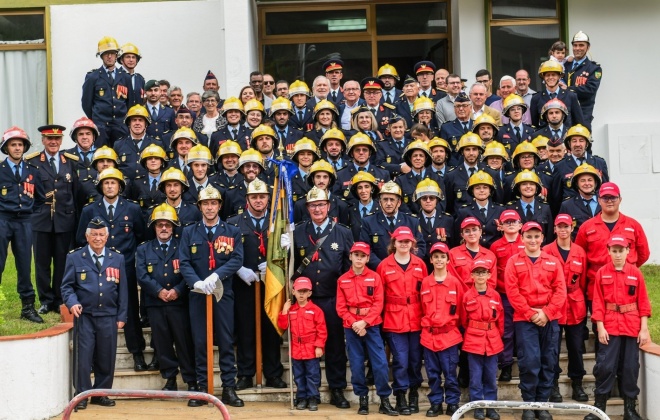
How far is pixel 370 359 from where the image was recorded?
11.8 m

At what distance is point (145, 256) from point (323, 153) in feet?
9.37

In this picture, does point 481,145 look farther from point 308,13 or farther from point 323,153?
point 308,13

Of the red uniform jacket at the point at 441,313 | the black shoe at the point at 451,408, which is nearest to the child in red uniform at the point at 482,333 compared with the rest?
the red uniform jacket at the point at 441,313

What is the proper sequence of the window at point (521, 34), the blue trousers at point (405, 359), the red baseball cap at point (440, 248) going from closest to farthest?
the red baseball cap at point (440, 248) < the blue trousers at point (405, 359) < the window at point (521, 34)

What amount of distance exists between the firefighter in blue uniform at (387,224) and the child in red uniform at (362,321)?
0.56 meters

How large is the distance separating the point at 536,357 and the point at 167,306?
159 inches

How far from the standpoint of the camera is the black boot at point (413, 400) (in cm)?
1178

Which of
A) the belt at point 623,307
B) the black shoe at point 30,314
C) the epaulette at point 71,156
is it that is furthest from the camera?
the epaulette at point 71,156

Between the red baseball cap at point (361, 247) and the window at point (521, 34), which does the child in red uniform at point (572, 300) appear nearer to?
the red baseball cap at point (361, 247)

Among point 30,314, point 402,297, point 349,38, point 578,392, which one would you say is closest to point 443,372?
point 402,297

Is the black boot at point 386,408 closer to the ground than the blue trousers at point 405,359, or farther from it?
closer to the ground

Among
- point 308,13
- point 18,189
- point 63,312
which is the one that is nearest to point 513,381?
point 63,312

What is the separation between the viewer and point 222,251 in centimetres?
1216

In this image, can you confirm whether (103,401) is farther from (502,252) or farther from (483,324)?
(502,252)
